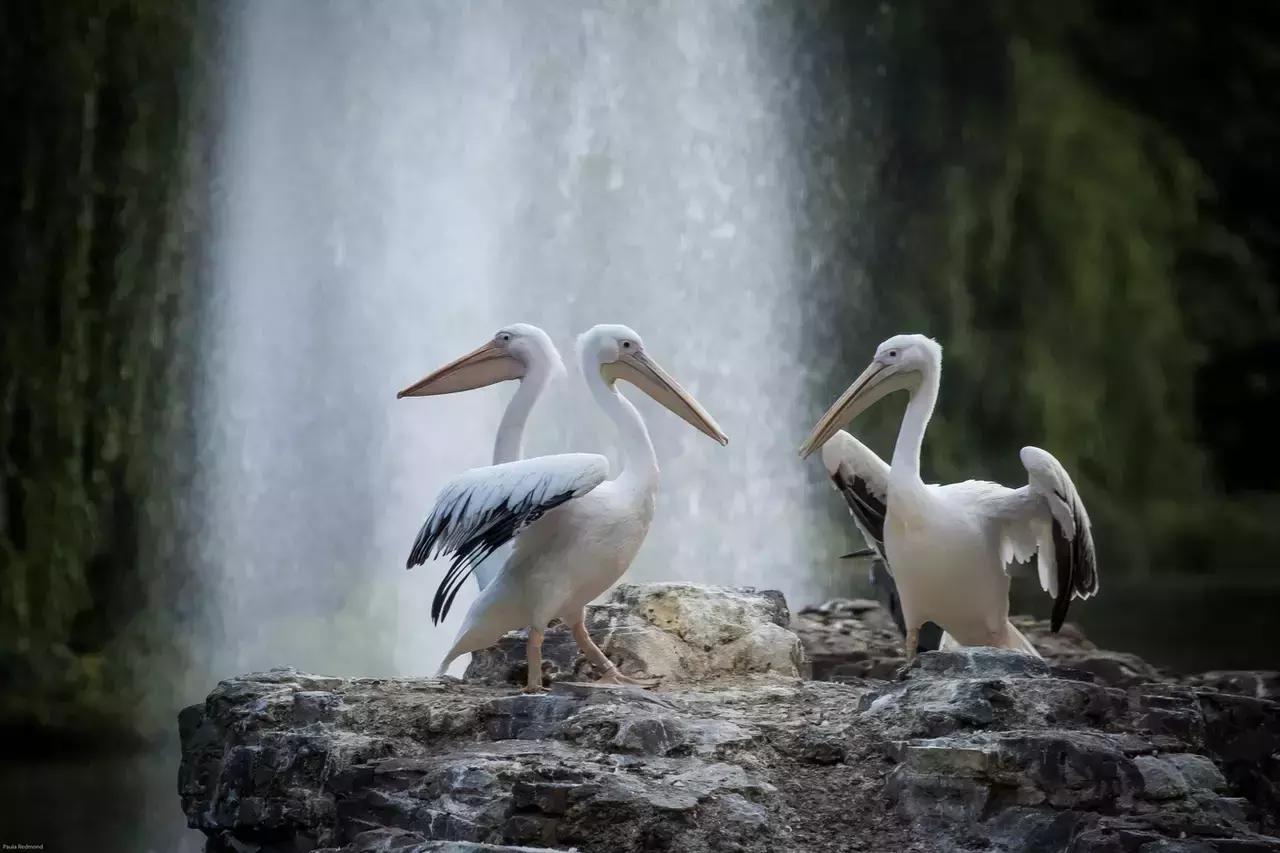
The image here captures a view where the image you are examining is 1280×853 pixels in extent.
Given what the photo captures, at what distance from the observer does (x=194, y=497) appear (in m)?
10.9

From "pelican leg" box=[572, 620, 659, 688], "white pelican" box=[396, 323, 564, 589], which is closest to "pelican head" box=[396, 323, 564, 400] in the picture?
"white pelican" box=[396, 323, 564, 589]

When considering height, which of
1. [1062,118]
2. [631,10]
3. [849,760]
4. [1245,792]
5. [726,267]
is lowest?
[1245,792]

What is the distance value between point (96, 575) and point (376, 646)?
7.53 feet

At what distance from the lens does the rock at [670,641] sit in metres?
4.59

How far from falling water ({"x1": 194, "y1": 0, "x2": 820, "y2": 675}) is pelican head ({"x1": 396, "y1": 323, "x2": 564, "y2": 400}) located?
15.6 ft

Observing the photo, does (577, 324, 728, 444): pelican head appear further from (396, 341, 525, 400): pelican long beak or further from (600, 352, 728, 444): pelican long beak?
(396, 341, 525, 400): pelican long beak

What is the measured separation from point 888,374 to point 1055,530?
746mm

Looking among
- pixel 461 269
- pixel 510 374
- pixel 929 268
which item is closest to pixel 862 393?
pixel 510 374

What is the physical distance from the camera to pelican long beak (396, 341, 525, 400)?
16.9ft

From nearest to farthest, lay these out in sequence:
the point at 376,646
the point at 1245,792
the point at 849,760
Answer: the point at 849,760
the point at 1245,792
the point at 376,646

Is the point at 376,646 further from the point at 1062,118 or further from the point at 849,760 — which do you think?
the point at 1062,118

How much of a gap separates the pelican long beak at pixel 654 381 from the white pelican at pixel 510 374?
2.11 feet

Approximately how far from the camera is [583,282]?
11125 mm

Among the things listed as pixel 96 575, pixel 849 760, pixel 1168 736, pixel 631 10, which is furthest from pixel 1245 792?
pixel 631 10
